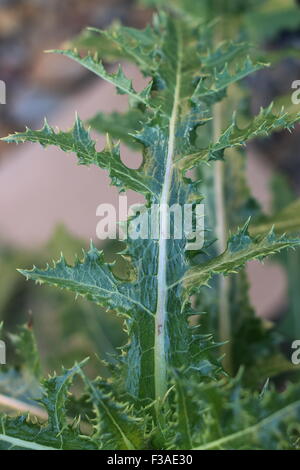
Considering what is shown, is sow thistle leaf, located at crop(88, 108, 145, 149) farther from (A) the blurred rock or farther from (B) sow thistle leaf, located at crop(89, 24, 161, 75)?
(A) the blurred rock

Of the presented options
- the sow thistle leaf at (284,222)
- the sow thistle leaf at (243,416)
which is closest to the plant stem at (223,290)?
the sow thistle leaf at (284,222)

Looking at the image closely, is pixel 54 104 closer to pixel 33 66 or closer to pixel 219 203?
pixel 33 66

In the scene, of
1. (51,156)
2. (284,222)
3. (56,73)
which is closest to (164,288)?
(284,222)

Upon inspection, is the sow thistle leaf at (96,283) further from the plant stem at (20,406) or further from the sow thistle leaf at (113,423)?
the plant stem at (20,406)

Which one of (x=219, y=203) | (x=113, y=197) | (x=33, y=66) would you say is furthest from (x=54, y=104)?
(x=219, y=203)

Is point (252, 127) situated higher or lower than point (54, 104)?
lower

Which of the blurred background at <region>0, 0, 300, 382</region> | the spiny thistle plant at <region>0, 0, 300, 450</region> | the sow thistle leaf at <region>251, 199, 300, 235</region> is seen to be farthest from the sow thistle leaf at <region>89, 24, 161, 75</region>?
the blurred background at <region>0, 0, 300, 382</region>

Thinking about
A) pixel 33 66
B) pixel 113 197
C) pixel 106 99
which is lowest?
pixel 113 197

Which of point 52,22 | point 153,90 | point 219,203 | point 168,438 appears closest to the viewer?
point 168,438
